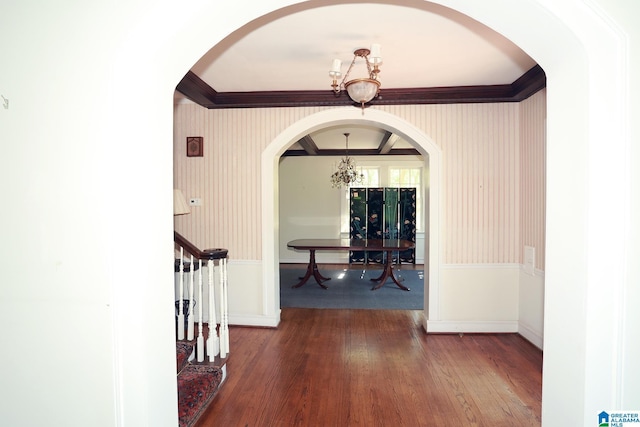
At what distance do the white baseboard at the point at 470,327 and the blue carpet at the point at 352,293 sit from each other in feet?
3.04

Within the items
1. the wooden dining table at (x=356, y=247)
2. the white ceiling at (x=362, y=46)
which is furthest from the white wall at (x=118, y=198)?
the wooden dining table at (x=356, y=247)

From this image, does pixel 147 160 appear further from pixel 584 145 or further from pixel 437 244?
pixel 437 244

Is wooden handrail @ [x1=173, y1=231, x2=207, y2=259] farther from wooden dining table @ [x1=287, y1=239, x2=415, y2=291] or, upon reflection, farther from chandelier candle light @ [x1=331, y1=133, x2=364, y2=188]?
chandelier candle light @ [x1=331, y1=133, x2=364, y2=188]

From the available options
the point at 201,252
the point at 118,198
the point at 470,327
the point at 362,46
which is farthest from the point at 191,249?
the point at 470,327

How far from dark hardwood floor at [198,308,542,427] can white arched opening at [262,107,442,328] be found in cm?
45

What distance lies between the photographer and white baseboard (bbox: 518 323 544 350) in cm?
333

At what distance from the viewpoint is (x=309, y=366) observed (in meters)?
2.98

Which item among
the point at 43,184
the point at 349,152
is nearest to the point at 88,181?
the point at 43,184

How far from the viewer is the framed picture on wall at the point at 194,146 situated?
4.07 metres

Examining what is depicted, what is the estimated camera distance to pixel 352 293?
557 centimetres

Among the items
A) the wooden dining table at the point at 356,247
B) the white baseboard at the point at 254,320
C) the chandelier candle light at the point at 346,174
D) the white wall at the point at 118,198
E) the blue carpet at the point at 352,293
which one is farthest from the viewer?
the chandelier candle light at the point at 346,174

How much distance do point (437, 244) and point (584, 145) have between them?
2917 mm

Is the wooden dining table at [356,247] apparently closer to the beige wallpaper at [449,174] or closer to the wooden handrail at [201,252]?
the beige wallpaper at [449,174]

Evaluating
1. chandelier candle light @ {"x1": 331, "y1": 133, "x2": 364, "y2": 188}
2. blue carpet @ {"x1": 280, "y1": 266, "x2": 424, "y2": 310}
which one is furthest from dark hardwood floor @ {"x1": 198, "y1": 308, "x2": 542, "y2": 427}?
chandelier candle light @ {"x1": 331, "y1": 133, "x2": 364, "y2": 188}
